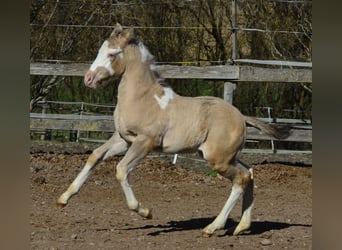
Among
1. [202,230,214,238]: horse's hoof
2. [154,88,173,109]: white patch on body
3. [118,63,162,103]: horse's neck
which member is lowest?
[202,230,214,238]: horse's hoof

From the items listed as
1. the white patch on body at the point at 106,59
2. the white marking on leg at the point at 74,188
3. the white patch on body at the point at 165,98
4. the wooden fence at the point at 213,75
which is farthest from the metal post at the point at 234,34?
the white marking on leg at the point at 74,188

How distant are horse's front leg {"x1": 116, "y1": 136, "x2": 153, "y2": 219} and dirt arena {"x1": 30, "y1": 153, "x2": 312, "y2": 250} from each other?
0.26 meters

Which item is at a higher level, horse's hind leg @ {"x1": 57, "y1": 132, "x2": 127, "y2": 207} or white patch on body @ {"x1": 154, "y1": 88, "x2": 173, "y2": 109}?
white patch on body @ {"x1": 154, "y1": 88, "x2": 173, "y2": 109}

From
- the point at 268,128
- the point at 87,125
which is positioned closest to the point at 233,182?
the point at 268,128

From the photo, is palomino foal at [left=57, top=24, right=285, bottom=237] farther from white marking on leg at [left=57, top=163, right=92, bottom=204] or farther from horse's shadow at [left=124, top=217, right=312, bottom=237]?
horse's shadow at [left=124, top=217, right=312, bottom=237]

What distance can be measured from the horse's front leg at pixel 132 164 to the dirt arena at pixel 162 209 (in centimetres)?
26

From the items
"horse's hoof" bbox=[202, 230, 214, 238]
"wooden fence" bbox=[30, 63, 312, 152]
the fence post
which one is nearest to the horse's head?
"horse's hoof" bbox=[202, 230, 214, 238]

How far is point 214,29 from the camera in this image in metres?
9.11

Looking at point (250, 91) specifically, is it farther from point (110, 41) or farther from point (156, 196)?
point (110, 41)

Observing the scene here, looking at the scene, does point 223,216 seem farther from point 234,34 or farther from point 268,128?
point 234,34

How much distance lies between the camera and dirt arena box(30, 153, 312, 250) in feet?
14.8

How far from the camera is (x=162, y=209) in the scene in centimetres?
588

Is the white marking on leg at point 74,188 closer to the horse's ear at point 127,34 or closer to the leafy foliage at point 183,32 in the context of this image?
the horse's ear at point 127,34
